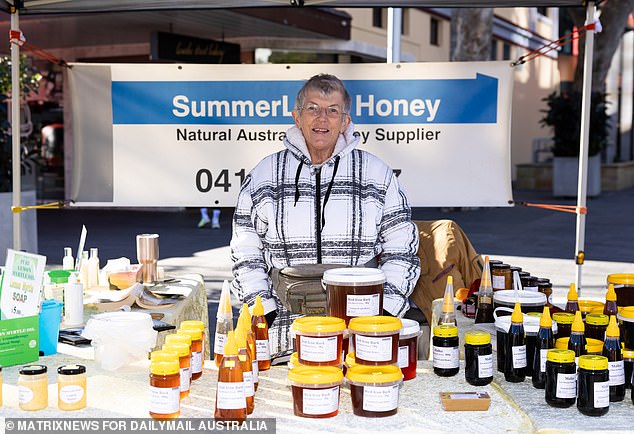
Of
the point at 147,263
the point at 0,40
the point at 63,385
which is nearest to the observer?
the point at 63,385

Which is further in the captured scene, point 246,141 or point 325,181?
point 246,141

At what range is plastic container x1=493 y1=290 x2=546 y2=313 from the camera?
3.38 metres

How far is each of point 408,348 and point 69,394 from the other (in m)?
1.02

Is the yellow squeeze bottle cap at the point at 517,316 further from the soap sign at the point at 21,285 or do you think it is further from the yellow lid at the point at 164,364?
the soap sign at the point at 21,285

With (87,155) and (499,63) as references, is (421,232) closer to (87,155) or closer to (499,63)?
(499,63)

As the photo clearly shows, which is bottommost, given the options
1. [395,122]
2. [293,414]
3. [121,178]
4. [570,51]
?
[293,414]

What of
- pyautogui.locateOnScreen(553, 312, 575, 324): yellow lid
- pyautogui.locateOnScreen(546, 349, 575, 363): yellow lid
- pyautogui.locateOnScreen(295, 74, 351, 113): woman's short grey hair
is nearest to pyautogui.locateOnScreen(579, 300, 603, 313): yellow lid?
pyautogui.locateOnScreen(553, 312, 575, 324): yellow lid

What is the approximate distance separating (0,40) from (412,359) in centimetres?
1449

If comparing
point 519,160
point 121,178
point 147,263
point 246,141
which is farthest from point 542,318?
point 519,160

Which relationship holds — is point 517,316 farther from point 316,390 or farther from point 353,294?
point 316,390

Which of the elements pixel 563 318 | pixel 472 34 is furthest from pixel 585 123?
pixel 472 34

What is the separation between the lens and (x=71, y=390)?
233cm

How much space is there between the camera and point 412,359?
8.64 ft

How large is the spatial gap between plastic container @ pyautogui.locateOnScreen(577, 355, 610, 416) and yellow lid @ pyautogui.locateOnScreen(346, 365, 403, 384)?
1.75 ft
